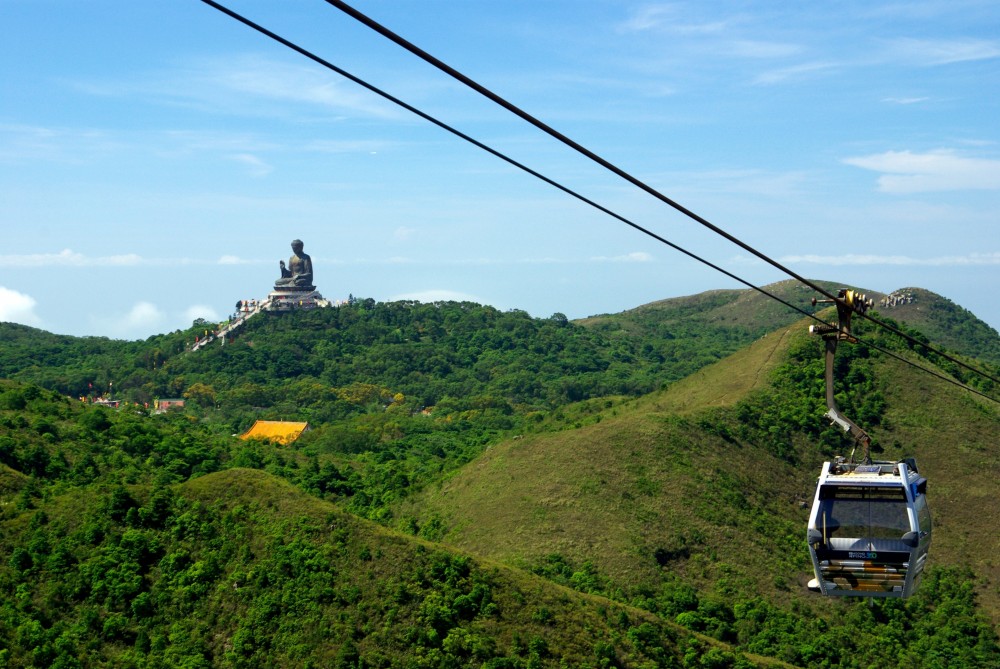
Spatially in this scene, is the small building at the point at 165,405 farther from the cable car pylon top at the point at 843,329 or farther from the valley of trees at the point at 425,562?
the cable car pylon top at the point at 843,329

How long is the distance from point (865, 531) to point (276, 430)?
13751 centimetres

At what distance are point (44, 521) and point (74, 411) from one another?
139ft

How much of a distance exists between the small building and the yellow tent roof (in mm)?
27479

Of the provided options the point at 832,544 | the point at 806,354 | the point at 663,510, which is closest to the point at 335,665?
the point at 832,544

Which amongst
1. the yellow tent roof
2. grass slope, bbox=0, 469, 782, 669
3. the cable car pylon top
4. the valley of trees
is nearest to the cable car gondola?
the cable car pylon top

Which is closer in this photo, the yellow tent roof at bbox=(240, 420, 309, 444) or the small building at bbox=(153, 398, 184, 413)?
the yellow tent roof at bbox=(240, 420, 309, 444)

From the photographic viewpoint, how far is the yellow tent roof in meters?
158

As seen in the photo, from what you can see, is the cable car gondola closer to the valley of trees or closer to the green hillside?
the valley of trees

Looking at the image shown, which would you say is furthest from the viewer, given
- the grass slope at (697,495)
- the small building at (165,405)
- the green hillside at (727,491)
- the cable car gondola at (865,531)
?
the small building at (165,405)

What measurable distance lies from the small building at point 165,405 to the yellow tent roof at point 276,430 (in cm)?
2748

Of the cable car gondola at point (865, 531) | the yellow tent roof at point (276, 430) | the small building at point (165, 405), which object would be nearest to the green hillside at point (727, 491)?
the cable car gondola at point (865, 531)

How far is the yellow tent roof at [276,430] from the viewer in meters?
158

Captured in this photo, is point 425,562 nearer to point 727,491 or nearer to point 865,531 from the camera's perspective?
point 865,531

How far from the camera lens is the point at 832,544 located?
101 ft
